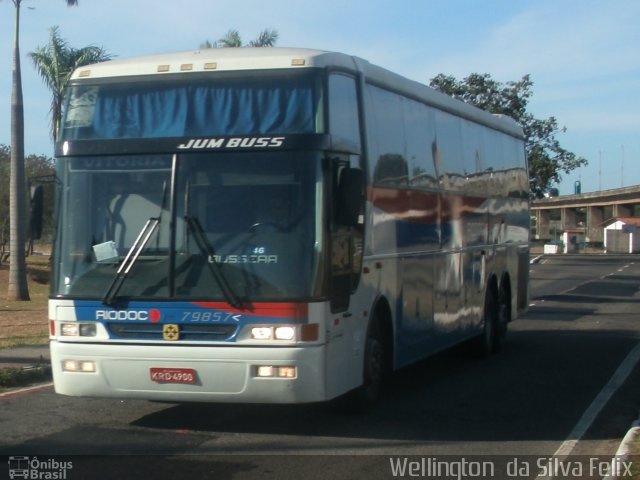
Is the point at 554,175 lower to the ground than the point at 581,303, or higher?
higher

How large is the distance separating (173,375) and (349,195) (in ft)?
7.27

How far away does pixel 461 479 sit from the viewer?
796 cm

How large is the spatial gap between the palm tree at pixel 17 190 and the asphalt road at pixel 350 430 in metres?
16.7

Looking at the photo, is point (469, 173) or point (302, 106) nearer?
point (302, 106)

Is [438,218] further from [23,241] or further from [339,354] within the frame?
[23,241]

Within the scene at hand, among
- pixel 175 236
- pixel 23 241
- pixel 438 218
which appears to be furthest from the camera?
pixel 23 241

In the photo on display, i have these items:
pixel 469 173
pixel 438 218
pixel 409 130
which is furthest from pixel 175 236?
pixel 469 173

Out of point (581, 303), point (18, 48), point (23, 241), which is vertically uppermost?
point (18, 48)

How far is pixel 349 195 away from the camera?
914cm

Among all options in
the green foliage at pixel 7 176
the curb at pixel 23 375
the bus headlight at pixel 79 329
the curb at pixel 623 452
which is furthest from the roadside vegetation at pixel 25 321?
the curb at pixel 623 452

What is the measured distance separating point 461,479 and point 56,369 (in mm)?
3836

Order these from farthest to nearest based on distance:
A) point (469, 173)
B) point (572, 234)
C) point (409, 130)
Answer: point (572, 234) → point (469, 173) → point (409, 130)

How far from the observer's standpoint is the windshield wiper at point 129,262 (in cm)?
907

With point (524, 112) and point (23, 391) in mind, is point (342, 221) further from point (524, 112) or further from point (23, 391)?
point (524, 112)
